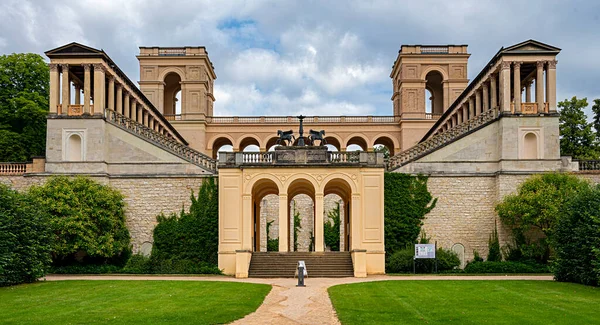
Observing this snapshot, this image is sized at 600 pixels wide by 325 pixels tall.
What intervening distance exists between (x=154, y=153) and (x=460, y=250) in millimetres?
19533

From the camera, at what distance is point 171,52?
2418 inches

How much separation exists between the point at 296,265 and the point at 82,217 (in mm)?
11992

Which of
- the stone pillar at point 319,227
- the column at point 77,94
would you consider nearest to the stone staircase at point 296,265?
the stone pillar at point 319,227

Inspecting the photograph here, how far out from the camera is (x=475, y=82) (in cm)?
4469

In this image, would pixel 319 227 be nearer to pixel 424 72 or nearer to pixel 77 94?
pixel 77 94

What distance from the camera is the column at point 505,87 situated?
122 feet

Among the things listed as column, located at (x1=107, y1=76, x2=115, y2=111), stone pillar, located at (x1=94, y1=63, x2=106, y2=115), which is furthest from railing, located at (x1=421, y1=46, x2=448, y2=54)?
stone pillar, located at (x1=94, y1=63, x2=106, y2=115)

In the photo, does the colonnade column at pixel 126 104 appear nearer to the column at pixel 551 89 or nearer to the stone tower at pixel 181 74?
the stone tower at pixel 181 74

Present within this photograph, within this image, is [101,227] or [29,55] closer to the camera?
[101,227]

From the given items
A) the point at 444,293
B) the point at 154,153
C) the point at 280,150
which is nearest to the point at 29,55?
the point at 154,153

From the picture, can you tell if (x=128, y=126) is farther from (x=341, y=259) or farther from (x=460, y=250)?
(x=460, y=250)

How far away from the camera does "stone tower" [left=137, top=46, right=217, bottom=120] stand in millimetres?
60281

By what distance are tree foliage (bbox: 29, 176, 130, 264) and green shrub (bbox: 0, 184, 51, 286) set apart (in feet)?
12.9

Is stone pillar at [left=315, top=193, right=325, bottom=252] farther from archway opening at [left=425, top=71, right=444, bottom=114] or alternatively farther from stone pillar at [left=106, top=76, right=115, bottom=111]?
archway opening at [left=425, top=71, right=444, bottom=114]
